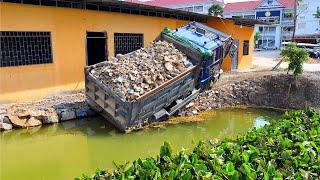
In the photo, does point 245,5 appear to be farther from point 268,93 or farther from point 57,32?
point 57,32

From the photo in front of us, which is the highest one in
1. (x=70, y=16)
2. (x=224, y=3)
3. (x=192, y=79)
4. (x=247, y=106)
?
(x=224, y=3)

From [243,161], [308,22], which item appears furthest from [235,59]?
[308,22]

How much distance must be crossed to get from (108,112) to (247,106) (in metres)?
6.35

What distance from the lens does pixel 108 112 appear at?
9.92 metres

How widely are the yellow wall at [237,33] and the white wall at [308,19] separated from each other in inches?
1175

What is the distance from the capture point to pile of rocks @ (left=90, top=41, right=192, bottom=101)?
32.1ft

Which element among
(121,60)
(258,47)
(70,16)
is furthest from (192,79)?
(258,47)

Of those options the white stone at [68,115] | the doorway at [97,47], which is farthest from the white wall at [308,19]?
the white stone at [68,115]

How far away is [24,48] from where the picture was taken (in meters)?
11.4

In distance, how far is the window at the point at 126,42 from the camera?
47.9 ft

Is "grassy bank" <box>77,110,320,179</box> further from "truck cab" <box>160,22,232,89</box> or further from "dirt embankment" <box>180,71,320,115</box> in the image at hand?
"dirt embankment" <box>180,71,320,115</box>

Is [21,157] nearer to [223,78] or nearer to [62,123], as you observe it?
[62,123]

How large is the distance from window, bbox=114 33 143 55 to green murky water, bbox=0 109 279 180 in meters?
4.43

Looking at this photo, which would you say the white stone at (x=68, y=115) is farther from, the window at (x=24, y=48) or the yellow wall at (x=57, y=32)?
the window at (x=24, y=48)
